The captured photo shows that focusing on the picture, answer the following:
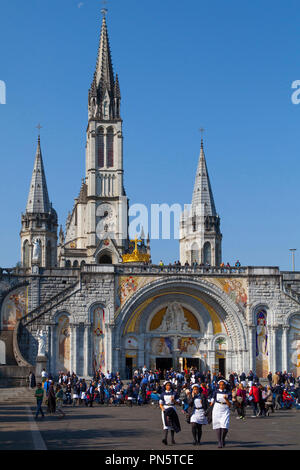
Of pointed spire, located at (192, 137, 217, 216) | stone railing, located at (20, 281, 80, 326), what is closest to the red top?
stone railing, located at (20, 281, 80, 326)

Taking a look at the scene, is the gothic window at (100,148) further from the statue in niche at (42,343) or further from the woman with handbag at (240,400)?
the woman with handbag at (240,400)

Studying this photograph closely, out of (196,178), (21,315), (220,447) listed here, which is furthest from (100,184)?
(220,447)

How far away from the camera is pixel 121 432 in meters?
20.3

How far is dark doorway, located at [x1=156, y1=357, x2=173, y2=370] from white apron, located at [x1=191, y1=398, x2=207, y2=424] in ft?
109

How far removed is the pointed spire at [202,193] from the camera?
74750mm

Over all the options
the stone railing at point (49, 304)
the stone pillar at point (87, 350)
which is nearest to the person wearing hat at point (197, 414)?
the stone pillar at point (87, 350)

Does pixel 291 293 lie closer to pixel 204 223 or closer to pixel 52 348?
pixel 52 348

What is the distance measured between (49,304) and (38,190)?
1282 inches

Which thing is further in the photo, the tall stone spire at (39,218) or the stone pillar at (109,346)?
the tall stone spire at (39,218)

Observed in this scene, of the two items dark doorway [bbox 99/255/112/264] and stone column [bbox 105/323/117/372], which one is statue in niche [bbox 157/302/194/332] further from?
dark doorway [bbox 99/255/112/264]

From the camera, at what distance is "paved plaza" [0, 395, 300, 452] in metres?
17.1

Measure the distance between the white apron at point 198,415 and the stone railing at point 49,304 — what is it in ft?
100

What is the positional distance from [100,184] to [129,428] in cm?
5937
